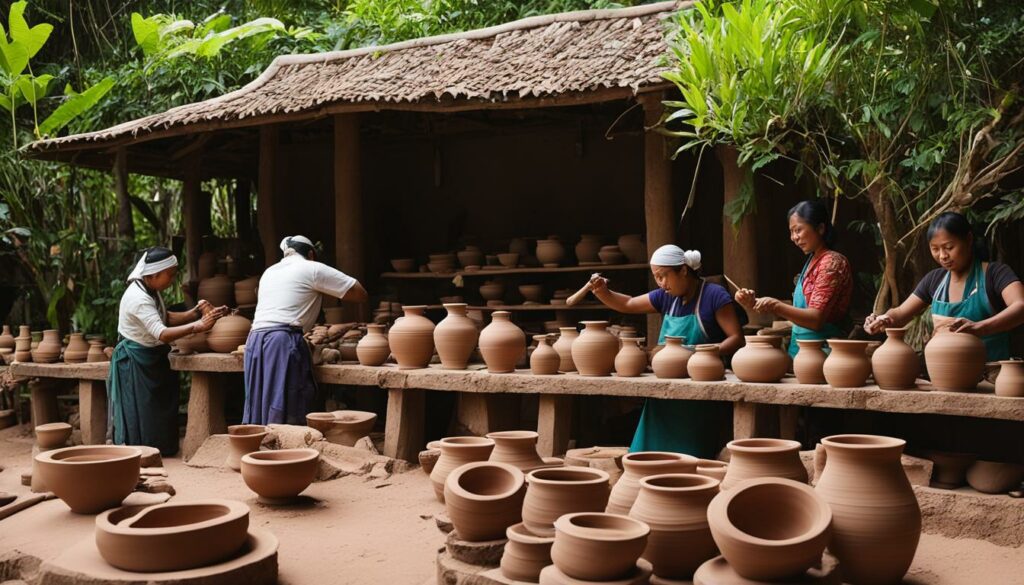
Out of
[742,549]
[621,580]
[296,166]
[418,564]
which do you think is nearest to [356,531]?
[418,564]

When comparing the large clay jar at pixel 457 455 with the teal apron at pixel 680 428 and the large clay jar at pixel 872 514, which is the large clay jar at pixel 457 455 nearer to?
the teal apron at pixel 680 428

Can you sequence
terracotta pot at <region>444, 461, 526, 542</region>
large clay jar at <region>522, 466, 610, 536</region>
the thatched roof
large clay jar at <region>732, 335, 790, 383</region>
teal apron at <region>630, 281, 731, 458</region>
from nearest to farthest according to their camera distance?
large clay jar at <region>522, 466, 610, 536</region> → terracotta pot at <region>444, 461, 526, 542</region> → large clay jar at <region>732, 335, 790, 383</region> → teal apron at <region>630, 281, 731, 458</region> → the thatched roof

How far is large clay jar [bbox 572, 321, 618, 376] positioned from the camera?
5566 millimetres

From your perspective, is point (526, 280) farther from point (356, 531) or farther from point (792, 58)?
point (356, 531)

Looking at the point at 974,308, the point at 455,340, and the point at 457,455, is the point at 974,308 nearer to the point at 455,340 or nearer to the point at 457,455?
the point at 457,455

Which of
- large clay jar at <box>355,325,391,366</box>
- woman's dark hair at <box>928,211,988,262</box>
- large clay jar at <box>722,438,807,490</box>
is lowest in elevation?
large clay jar at <box>722,438,807,490</box>

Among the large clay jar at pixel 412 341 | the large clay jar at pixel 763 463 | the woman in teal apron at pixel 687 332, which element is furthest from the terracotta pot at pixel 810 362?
the large clay jar at pixel 412 341

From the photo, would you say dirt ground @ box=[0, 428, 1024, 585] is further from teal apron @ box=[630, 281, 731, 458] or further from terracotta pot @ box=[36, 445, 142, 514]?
teal apron @ box=[630, 281, 731, 458]

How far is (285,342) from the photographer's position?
6.25m

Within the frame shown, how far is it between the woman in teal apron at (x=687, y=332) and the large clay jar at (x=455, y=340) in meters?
0.97

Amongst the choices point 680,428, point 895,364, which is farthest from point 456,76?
point 895,364

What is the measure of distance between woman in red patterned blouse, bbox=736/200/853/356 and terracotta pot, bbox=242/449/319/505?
2503 millimetres

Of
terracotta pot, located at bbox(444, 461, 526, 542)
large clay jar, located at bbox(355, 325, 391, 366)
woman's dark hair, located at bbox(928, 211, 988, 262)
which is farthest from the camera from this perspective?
large clay jar, located at bbox(355, 325, 391, 366)

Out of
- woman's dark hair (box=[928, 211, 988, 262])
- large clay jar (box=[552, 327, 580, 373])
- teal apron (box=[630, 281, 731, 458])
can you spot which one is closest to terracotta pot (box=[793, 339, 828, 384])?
teal apron (box=[630, 281, 731, 458])
